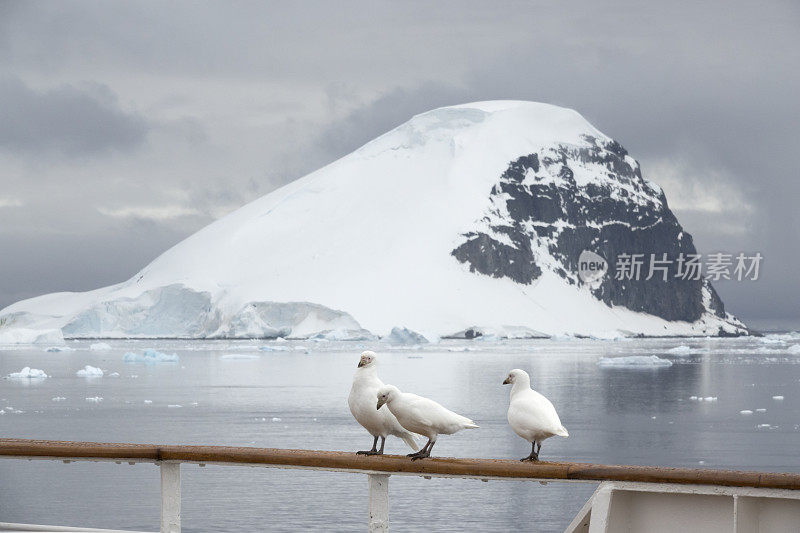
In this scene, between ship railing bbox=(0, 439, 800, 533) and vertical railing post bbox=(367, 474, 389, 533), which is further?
vertical railing post bbox=(367, 474, 389, 533)

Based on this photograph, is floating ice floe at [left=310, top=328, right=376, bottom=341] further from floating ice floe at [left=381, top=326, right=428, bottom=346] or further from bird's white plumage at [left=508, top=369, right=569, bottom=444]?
bird's white plumage at [left=508, top=369, right=569, bottom=444]

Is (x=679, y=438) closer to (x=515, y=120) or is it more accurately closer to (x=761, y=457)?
(x=761, y=457)

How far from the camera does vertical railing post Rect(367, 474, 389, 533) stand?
11.6ft

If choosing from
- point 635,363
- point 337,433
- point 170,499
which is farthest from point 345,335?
point 170,499

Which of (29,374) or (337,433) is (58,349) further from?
(337,433)

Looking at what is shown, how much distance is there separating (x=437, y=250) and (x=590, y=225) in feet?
122

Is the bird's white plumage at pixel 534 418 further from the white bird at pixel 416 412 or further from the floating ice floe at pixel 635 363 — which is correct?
the floating ice floe at pixel 635 363

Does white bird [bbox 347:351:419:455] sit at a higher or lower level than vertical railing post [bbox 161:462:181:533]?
higher

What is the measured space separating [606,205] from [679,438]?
469 feet

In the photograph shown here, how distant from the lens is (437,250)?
138 meters

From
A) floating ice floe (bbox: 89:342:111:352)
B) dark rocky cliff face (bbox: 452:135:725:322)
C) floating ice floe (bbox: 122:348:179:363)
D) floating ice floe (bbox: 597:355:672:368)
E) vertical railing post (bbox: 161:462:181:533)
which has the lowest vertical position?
floating ice floe (bbox: 89:342:111:352)

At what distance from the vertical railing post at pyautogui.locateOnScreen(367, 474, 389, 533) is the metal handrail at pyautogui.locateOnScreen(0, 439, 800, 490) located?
58 millimetres

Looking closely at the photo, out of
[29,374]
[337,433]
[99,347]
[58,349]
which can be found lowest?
[99,347]

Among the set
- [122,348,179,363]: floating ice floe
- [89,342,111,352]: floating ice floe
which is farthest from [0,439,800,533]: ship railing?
[89,342,111,352]: floating ice floe
